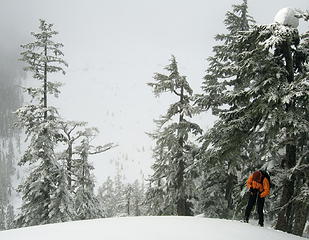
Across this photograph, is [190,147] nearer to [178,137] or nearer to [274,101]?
[178,137]

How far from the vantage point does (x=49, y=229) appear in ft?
25.4

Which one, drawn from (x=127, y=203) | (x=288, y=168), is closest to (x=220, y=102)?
(x=288, y=168)

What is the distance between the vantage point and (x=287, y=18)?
10.0m

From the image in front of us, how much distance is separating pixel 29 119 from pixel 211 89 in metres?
10.4

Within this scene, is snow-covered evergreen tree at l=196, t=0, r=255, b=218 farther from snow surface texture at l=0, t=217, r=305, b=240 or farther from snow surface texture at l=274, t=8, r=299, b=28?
snow surface texture at l=0, t=217, r=305, b=240

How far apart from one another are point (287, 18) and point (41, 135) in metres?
14.3

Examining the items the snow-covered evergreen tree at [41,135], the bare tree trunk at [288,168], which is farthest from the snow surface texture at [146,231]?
the snow-covered evergreen tree at [41,135]

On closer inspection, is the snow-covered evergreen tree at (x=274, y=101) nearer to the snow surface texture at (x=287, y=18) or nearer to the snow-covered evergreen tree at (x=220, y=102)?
the snow surface texture at (x=287, y=18)

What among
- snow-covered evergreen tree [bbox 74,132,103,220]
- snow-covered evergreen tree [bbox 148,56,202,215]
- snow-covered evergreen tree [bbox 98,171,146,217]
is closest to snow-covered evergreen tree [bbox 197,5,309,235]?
snow-covered evergreen tree [bbox 148,56,202,215]

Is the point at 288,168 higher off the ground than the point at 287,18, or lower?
lower

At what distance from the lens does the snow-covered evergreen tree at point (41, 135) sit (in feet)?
61.3

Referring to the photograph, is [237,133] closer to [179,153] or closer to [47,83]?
[179,153]

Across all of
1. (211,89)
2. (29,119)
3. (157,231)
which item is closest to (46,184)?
(29,119)

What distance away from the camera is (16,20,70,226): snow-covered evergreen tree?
61.3 ft
